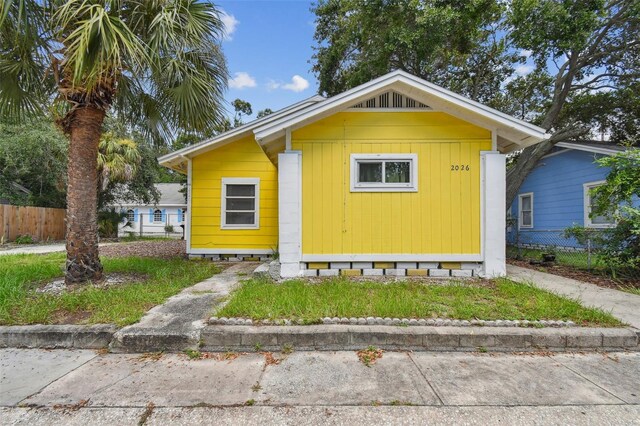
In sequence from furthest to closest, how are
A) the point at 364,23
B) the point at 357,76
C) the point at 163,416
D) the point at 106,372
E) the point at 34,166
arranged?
the point at 34,166 < the point at 357,76 < the point at 364,23 < the point at 106,372 < the point at 163,416

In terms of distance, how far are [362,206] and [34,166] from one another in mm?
16186

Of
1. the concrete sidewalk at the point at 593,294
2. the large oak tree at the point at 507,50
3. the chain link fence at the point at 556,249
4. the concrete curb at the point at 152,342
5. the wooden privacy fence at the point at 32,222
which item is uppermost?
the large oak tree at the point at 507,50

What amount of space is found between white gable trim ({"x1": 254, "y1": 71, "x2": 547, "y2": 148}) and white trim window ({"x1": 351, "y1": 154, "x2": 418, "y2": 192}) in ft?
3.28

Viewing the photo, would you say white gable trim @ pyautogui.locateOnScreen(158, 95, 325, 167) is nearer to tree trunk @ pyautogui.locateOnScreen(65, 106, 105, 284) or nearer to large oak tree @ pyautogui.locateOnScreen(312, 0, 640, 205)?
tree trunk @ pyautogui.locateOnScreen(65, 106, 105, 284)

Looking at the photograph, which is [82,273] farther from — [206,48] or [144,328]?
[206,48]

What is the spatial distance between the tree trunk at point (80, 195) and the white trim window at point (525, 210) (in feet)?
46.6

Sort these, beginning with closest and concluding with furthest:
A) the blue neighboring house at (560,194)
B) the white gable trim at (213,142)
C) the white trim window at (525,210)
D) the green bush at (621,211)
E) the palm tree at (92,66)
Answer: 1. the palm tree at (92,66)
2. the green bush at (621,211)
3. the white gable trim at (213,142)
4. the blue neighboring house at (560,194)
5. the white trim window at (525,210)

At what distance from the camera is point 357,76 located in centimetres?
1132

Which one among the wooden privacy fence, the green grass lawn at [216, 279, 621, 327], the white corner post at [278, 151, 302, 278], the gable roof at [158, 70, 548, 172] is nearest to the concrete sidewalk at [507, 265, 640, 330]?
the green grass lawn at [216, 279, 621, 327]

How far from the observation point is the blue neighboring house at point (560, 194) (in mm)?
9505

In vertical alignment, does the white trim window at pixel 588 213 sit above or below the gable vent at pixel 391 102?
below

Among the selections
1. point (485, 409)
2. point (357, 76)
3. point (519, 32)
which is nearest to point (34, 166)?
point (357, 76)

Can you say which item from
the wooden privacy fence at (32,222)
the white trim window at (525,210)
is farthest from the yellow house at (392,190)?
the wooden privacy fence at (32,222)

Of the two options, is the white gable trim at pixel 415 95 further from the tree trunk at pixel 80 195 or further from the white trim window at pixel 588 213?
the white trim window at pixel 588 213
